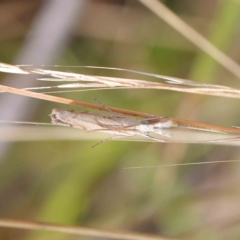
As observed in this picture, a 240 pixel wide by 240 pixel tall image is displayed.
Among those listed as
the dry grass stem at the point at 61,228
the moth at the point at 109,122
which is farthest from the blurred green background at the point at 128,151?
the moth at the point at 109,122

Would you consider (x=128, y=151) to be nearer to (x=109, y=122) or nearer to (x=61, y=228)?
(x=61, y=228)

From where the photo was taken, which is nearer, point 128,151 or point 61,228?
point 61,228

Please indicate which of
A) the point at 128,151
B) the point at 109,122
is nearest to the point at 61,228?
the point at 109,122

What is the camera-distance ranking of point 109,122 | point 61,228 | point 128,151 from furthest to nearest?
point 128,151 → point 61,228 → point 109,122

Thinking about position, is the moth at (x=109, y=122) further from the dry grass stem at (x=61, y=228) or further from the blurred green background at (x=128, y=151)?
the blurred green background at (x=128, y=151)

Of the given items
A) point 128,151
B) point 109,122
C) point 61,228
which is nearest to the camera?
point 109,122

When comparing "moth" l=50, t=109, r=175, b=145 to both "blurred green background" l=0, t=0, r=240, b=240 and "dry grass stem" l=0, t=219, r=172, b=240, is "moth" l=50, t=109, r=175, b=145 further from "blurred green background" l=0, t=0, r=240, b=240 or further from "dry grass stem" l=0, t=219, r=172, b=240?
"blurred green background" l=0, t=0, r=240, b=240

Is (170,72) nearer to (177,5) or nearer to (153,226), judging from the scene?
(177,5)
